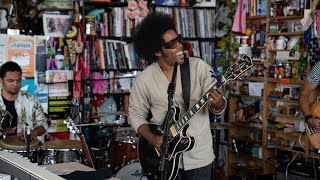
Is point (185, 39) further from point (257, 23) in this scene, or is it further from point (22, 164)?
point (22, 164)

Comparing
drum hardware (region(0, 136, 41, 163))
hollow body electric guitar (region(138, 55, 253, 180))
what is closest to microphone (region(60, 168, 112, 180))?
hollow body electric guitar (region(138, 55, 253, 180))

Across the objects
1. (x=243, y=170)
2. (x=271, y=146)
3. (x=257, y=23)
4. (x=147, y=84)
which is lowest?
(x=243, y=170)

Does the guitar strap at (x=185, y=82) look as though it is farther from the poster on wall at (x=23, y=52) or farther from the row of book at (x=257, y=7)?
the poster on wall at (x=23, y=52)

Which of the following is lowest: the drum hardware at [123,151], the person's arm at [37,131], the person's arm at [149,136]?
the drum hardware at [123,151]

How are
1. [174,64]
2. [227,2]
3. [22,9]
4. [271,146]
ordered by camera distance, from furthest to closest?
[227,2]
[22,9]
[271,146]
[174,64]

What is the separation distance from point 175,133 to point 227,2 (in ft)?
10.9

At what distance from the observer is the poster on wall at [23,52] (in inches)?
211

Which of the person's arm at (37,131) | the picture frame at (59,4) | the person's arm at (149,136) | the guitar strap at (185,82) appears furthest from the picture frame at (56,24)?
the guitar strap at (185,82)

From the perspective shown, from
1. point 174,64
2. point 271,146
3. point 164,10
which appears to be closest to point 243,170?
point 271,146

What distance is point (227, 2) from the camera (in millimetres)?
6059

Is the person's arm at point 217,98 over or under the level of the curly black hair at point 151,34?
under

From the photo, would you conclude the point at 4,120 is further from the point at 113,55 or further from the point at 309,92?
the point at 309,92

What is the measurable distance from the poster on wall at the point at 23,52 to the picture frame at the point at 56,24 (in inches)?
7.9

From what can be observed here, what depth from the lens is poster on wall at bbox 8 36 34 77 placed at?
17.6 feet
